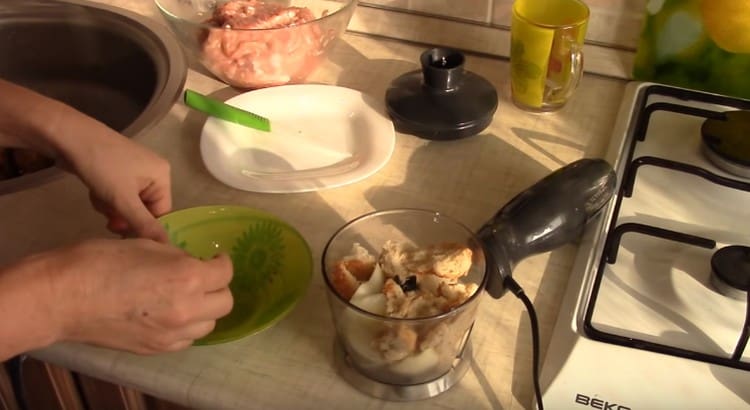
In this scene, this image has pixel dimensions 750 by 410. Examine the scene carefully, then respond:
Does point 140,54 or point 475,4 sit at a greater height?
point 475,4

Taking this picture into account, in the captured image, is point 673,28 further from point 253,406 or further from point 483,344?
point 253,406

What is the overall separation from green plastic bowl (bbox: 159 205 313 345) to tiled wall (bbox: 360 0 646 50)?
0.45 meters

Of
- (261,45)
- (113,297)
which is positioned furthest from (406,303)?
(261,45)

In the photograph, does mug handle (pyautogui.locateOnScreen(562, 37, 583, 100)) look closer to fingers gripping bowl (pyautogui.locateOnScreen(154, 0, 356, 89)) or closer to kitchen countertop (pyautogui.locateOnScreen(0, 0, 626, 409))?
kitchen countertop (pyautogui.locateOnScreen(0, 0, 626, 409))

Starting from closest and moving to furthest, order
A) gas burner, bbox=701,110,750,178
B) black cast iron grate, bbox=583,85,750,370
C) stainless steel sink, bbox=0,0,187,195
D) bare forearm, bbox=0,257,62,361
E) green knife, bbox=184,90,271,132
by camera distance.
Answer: bare forearm, bbox=0,257,62,361 → black cast iron grate, bbox=583,85,750,370 → gas burner, bbox=701,110,750,178 → green knife, bbox=184,90,271,132 → stainless steel sink, bbox=0,0,187,195

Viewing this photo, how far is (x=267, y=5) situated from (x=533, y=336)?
0.62 metres

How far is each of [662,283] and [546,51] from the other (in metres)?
0.33

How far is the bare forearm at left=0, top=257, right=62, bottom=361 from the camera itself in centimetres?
53

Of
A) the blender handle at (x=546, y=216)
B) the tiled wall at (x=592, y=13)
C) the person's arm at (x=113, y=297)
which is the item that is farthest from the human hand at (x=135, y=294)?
the tiled wall at (x=592, y=13)

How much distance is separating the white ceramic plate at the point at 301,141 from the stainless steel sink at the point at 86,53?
250 millimetres

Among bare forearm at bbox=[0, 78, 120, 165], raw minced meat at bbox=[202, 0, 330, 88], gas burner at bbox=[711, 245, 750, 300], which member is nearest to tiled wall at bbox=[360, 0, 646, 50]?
raw minced meat at bbox=[202, 0, 330, 88]

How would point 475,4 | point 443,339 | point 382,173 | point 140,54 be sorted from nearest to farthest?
1. point 443,339
2. point 382,173
3. point 475,4
4. point 140,54

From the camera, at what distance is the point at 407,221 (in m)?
0.73

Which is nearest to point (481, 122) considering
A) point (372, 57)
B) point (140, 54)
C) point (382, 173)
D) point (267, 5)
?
point (382, 173)
